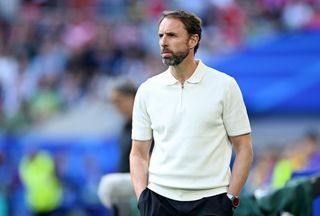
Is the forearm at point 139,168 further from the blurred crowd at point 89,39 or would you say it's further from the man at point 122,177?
the blurred crowd at point 89,39

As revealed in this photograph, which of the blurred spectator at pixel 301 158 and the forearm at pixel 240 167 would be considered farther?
the blurred spectator at pixel 301 158

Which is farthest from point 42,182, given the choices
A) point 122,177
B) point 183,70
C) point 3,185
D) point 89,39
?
point 183,70

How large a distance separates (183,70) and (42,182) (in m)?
11.7

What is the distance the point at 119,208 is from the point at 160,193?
6.87 ft

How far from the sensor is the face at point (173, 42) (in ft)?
21.7

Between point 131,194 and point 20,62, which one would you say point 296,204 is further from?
point 20,62

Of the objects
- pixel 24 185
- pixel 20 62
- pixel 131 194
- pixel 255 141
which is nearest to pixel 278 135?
pixel 255 141

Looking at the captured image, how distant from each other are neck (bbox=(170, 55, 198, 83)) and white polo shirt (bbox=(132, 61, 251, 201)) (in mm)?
28

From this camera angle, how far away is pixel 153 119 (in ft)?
22.0

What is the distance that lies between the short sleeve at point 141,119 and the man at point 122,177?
1.85 m

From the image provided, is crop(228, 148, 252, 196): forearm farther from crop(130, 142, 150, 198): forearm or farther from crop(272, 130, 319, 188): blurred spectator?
crop(272, 130, 319, 188): blurred spectator

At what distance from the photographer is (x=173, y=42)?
663cm

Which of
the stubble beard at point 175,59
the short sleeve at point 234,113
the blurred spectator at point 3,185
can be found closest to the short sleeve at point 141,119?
the stubble beard at point 175,59

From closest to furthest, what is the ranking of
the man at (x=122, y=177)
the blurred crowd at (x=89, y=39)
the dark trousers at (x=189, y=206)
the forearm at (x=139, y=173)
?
the dark trousers at (x=189, y=206) < the forearm at (x=139, y=173) < the man at (x=122, y=177) < the blurred crowd at (x=89, y=39)
